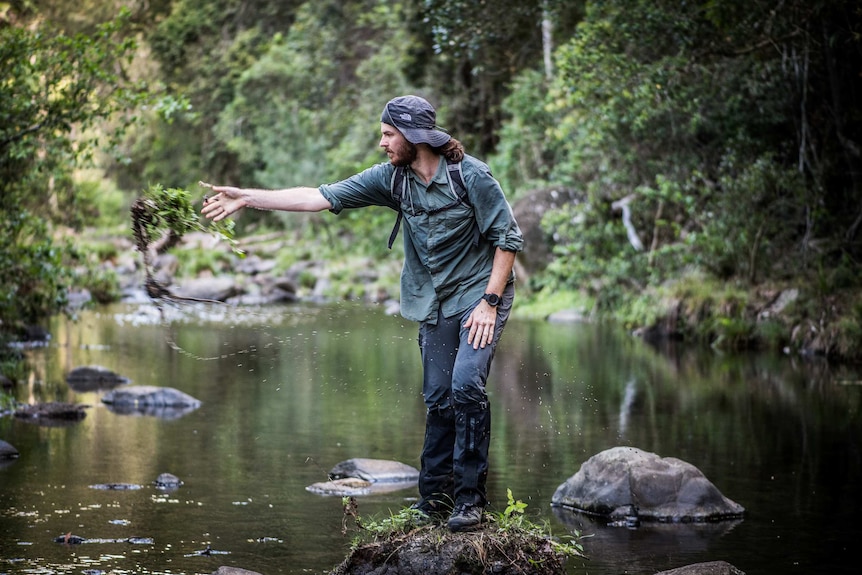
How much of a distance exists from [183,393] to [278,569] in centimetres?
755

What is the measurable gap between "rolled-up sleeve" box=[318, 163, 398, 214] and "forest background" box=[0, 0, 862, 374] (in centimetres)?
775

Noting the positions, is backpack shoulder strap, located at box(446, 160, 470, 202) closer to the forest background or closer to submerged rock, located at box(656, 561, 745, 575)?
submerged rock, located at box(656, 561, 745, 575)

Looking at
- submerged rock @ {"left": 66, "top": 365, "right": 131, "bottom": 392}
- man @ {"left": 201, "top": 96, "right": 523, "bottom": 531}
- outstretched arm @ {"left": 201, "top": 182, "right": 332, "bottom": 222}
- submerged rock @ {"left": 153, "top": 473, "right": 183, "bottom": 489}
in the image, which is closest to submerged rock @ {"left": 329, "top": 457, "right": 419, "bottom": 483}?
submerged rock @ {"left": 153, "top": 473, "right": 183, "bottom": 489}

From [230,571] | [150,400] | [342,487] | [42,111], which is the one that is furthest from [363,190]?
[42,111]

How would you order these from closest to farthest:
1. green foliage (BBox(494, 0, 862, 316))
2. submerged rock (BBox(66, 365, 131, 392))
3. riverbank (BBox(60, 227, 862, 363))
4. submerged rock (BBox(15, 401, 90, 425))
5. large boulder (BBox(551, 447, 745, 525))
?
large boulder (BBox(551, 447, 745, 525))
submerged rock (BBox(15, 401, 90, 425))
submerged rock (BBox(66, 365, 131, 392))
riverbank (BBox(60, 227, 862, 363))
green foliage (BBox(494, 0, 862, 316))

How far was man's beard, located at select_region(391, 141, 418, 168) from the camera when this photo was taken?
6168mm

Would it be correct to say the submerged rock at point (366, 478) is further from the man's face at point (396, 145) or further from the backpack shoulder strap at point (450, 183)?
the man's face at point (396, 145)

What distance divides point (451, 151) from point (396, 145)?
28 centimetres

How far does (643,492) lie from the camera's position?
827cm

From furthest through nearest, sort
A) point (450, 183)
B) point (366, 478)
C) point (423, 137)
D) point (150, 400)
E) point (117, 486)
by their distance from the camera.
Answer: point (150, 400)
point (366, 478)
point (117, 486)
point (450, 183)
point (423, 137)

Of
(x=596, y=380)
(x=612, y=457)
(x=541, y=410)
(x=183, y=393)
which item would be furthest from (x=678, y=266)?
(x=612, y=457)

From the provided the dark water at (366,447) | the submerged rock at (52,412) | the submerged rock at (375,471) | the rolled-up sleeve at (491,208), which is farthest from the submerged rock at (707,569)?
the submerged rock at (52,412)

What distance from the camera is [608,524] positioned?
7.91m

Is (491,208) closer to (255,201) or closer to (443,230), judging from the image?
(443,230)
